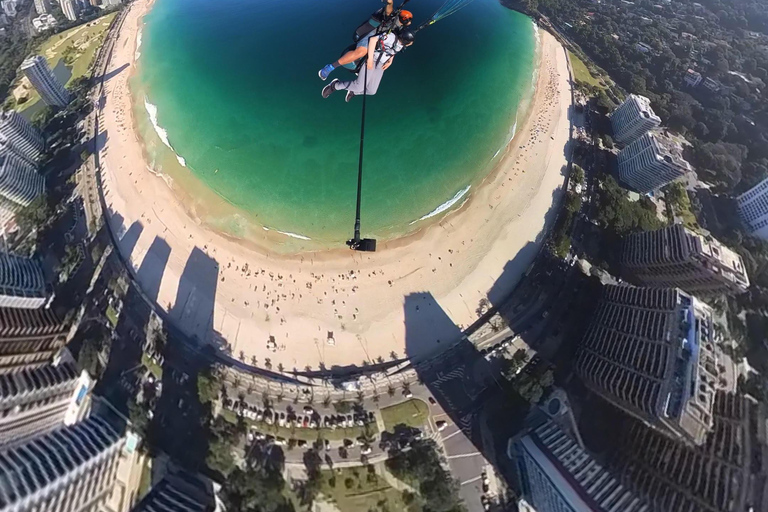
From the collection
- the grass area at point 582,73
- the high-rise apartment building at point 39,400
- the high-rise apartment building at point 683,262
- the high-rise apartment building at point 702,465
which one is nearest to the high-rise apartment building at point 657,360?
the high-rise apartment building at point 702,465

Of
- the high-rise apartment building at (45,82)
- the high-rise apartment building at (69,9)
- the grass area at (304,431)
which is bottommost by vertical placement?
the grass area at (304,431)

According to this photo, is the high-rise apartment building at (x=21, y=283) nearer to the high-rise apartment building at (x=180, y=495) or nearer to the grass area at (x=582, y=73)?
the high-rise apartment building at (x=180, y=495)

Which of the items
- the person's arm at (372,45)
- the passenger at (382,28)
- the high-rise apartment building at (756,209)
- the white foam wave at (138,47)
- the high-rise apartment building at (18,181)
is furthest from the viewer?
the white foam wave at (138,47)

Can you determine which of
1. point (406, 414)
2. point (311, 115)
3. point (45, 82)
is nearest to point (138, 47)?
point (45, 82)

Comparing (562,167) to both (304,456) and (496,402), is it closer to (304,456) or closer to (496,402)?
(496,402)

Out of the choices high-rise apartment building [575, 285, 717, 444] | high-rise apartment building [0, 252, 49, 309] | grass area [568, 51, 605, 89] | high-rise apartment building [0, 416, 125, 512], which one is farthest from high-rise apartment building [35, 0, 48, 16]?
high-rise apartment building [575, 285, 717, 444]

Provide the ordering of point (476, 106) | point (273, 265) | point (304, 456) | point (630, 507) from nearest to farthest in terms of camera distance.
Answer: point (630, 507) → point (304, 456) → point (273, 265) → point (476, 106)

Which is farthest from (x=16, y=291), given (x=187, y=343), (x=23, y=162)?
(x=23, y=162)
